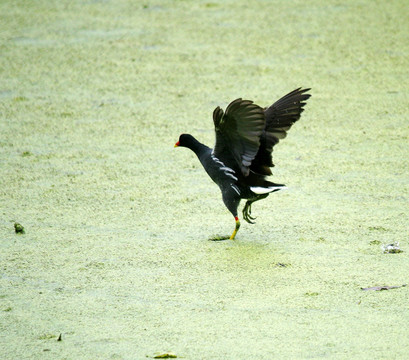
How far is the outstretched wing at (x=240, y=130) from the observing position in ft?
12.6

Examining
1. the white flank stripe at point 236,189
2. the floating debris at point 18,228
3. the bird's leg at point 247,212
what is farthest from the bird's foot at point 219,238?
the floating debris at point 18,228

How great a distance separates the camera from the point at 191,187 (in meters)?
4.87

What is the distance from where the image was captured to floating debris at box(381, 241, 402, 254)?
3822 mm

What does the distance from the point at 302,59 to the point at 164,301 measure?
3955 millimetres

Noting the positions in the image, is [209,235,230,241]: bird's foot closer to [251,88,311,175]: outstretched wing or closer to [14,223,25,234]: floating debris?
[251,88,311,175]: outstretched wing

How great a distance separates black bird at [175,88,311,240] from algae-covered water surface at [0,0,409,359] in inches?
11.2

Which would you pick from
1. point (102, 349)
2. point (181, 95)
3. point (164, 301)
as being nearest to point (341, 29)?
point (181, 95)

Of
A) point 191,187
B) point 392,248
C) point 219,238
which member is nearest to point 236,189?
point 219,238

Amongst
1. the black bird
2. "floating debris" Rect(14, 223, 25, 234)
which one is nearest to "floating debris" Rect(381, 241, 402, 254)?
the black bird

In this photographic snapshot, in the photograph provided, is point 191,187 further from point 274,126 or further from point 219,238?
point 274,126

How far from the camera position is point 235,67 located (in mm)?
6715

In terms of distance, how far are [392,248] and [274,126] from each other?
955 millimetres

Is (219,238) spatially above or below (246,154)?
below

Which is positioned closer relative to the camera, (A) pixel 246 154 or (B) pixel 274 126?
(A) pixel 246 154
